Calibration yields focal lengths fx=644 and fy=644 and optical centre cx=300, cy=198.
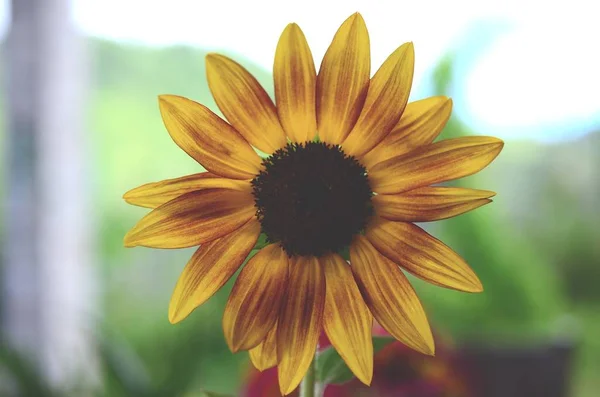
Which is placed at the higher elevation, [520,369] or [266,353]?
[266,353]

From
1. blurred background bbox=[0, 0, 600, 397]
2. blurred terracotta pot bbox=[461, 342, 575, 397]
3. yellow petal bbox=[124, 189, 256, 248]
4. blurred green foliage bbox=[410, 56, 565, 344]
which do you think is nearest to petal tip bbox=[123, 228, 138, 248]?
yellow petal bbox=[124, 189, 256, 248]

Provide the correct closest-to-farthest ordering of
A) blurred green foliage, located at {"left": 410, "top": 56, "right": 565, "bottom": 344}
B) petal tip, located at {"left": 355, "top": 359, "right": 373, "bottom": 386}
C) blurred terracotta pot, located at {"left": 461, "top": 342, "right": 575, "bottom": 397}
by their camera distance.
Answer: petal tip, located at {"left": 355, "top": 359, "right": 373, "bottom": 386} → blurred terracotta pot, located at {"left": 461, "top": 342, "right": 575, "bottom": 397} → blurred green foliage, located at {"left": 410, "top": 56, "right": 565, "bottom": 344}

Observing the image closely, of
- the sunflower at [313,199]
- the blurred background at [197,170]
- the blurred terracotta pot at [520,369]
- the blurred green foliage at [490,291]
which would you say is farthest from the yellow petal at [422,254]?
the blurred green foliage at [490,291]

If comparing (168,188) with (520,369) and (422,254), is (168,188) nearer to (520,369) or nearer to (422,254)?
(422,254)

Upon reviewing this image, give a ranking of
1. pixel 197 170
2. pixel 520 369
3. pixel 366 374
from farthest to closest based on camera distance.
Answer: pixel 197 170 < pixel 520 369 < pixel 366 374

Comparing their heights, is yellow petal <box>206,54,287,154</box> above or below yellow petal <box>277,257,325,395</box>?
above

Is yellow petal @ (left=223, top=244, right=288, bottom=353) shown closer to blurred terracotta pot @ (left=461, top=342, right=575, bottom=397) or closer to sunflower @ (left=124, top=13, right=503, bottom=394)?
sunflower @ (left=124, top=13, right=503, bottom=394)

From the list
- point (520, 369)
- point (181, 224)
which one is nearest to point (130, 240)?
point (181, 224)
